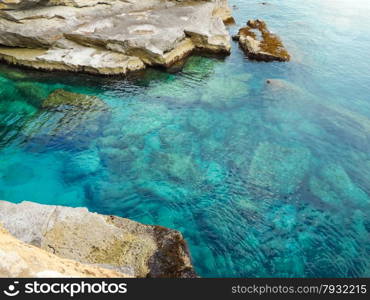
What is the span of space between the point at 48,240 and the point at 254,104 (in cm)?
1506

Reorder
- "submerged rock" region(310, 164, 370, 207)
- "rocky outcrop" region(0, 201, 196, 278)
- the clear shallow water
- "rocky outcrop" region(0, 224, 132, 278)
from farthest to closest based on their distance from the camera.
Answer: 1. "submerged rock" region(310, 164, 370, 207)
2. the clear shallow water
3. "rocky outcrop" region(0, 201, 196, 278)
4. "rocky outcrop" region(0, 224, 132, 278)

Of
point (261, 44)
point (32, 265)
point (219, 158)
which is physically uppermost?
point (261, 44)

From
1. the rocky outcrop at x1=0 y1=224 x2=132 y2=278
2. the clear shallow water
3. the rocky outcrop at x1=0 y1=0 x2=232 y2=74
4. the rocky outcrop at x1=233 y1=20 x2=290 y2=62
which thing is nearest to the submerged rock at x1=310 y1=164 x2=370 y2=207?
the clear shallow water

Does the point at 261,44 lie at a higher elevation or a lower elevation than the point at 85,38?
higher

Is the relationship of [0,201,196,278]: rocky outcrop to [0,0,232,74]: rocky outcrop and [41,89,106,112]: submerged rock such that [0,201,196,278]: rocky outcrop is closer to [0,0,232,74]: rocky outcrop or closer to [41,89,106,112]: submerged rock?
[41,89,106,112]: submerged rock

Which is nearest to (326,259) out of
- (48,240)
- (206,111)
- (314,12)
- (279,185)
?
(279,185)

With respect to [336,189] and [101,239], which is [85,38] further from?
[336,189]

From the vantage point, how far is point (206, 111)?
1845 centimetres

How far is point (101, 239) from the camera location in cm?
846

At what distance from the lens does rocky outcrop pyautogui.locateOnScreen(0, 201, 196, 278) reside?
7.83m

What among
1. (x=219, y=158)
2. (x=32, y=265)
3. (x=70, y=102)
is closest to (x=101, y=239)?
(x=32, y=265)

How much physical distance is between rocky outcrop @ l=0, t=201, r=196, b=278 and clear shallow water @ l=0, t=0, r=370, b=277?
257cm

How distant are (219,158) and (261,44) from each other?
16.4 meters

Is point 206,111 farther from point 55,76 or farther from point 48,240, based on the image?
point 48,240
